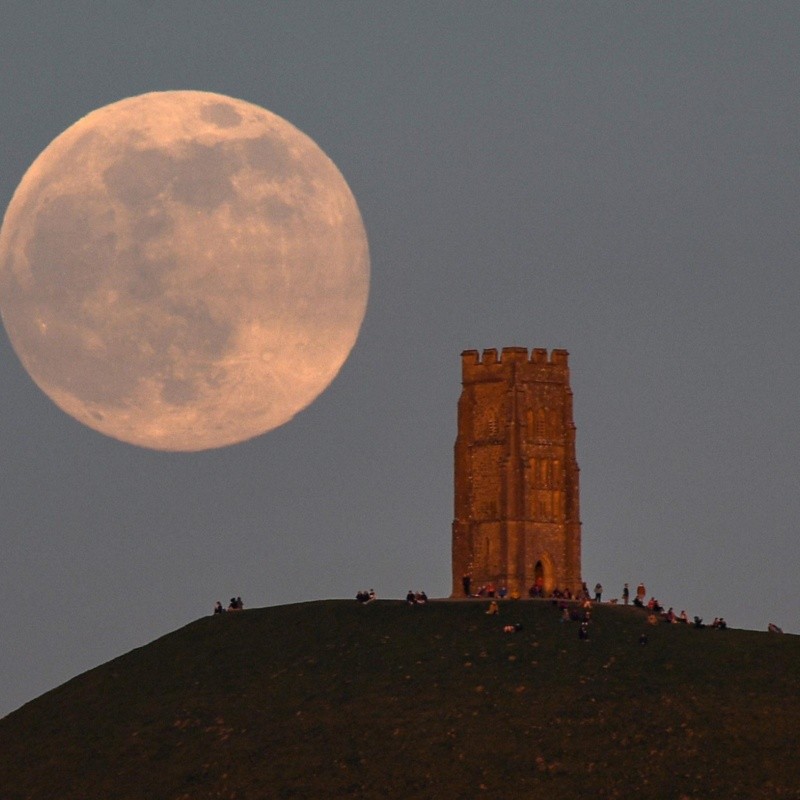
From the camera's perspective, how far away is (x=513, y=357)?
169 m

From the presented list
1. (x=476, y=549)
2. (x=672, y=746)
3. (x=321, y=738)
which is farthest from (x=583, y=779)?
(x=476, y=549)

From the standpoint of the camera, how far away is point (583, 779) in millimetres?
112062

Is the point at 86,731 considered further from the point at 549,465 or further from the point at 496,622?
the point at 549,465

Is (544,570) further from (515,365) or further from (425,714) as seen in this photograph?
(425,714)

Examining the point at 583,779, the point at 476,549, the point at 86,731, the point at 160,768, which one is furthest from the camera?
the point at 476,549

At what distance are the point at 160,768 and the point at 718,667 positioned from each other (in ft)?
85.0

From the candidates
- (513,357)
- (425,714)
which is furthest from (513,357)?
(425,714)

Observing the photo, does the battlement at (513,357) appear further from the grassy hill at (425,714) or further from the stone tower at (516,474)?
the grassy hill at (425,714)

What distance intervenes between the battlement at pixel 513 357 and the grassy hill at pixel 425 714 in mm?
37147

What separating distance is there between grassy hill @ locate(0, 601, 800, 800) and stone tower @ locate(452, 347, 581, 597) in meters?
31.8

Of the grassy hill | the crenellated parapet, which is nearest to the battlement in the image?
the crenellated parapet

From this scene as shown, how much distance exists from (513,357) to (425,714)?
173ft

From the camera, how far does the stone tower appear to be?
545 ft

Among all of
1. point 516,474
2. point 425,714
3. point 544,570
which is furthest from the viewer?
point 516,474
